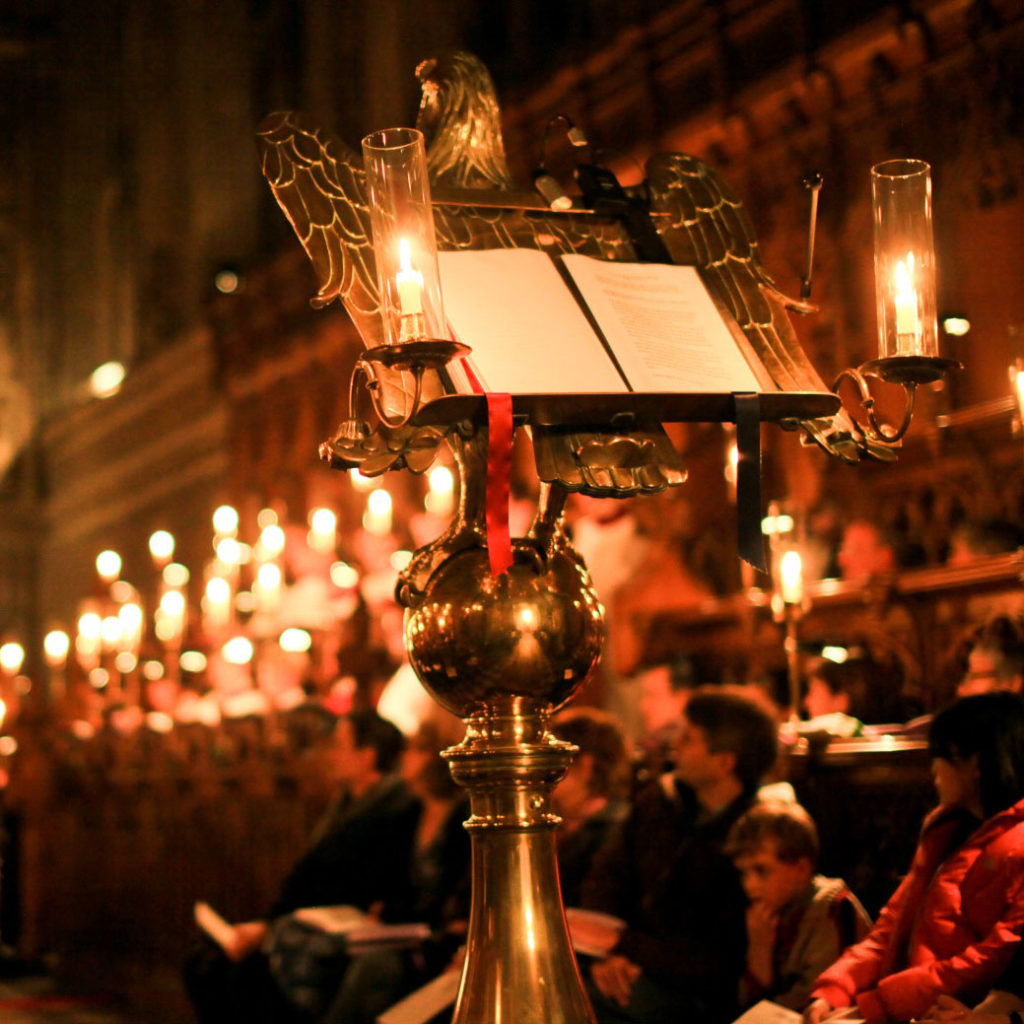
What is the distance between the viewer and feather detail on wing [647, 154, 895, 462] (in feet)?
7.59

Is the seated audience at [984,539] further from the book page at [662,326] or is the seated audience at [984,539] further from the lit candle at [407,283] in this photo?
the lit candle at [407,283]

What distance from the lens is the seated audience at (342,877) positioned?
16.0ft

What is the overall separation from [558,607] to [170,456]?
11431 mm

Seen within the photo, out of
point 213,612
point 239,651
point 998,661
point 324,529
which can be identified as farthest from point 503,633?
point 213,612

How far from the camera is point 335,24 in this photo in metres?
11.8

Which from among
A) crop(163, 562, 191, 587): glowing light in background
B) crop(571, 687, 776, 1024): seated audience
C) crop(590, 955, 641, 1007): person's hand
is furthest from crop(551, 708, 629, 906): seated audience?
crop(163, 562, 191, 587): glowing light in background

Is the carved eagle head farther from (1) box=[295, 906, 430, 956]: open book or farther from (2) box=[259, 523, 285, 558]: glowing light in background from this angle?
(2) box=[259, 523, 285, 558]: glowing light in background

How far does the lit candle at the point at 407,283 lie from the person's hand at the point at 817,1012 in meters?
1.45

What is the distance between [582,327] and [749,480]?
322mm

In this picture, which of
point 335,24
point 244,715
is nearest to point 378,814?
point 244,715

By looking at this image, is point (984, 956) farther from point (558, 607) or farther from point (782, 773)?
point (782, 773)

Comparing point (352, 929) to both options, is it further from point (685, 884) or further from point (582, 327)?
point (582, 327)

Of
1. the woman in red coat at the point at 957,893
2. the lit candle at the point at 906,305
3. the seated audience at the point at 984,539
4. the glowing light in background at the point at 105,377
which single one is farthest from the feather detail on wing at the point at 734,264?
the glowing light in background at the point at 105,377

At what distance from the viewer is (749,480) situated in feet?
7.23
